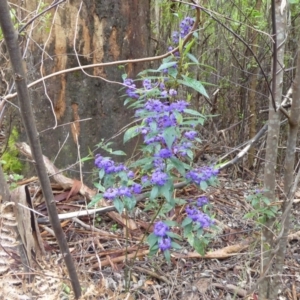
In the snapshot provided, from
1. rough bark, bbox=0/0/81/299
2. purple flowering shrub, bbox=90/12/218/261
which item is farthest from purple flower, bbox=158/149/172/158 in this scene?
rough bark, bbox=0/0/81/299

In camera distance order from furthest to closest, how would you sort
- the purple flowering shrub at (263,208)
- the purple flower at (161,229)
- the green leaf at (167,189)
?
1. the purple flowering shrub at (263,208)
2. the purple flower at (161,229)
3. the green leaf at (167,189)

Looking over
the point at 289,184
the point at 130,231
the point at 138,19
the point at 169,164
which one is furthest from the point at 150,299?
the point at 138,19

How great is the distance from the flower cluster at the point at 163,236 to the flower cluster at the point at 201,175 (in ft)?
0.74

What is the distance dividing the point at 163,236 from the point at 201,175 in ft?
0.98

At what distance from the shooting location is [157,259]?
220 centimetres

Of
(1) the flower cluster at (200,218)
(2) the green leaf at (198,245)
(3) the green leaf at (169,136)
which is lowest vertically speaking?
(2) the green leaf at (198,245)

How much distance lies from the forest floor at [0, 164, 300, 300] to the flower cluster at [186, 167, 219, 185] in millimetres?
299

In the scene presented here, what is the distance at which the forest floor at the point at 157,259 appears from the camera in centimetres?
203

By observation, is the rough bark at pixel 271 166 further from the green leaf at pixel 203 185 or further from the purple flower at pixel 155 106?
the purple flower at pixel 155 106

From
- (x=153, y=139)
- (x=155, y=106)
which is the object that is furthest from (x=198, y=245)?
(x=155, y=106)

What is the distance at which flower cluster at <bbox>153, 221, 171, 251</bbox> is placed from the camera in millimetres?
1732

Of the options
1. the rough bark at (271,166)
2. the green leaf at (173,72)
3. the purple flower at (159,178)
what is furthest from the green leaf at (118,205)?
the rough bark at (271,166)

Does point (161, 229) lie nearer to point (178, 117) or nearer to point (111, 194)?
point (111, 194)

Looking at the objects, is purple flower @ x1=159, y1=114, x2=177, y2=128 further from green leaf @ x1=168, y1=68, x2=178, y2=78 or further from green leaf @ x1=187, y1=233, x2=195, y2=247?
green leaf @ x1=187, y1=233, x2=195, y2=247
